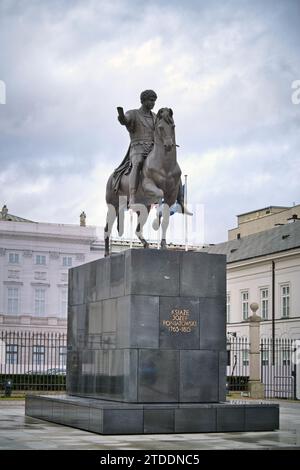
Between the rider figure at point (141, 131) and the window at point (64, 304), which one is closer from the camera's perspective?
the rider figure at point (141, 131)

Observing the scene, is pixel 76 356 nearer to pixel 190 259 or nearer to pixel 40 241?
pixel 190 259

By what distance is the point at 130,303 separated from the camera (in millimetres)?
15078

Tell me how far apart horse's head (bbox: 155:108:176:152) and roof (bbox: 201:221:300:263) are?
3360 centimetres

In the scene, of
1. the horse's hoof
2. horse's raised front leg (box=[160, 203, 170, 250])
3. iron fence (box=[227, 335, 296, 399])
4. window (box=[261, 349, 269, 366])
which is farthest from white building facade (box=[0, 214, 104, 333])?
horse's raised front leg (box=[160, 203, 170, 250])

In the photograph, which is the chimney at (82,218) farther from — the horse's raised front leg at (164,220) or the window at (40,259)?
the horse's raised front leg at (164,220)

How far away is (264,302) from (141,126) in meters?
37.2

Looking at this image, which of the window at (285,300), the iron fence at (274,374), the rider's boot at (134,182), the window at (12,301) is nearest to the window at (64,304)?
the window at (12,301)

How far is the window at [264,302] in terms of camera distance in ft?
172

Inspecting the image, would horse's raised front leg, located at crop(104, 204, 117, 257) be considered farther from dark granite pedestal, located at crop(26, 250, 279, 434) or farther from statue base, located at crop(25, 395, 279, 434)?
statue base, located at crop(25, 395, 279, 434)

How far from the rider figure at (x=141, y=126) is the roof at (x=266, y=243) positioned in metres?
32.7

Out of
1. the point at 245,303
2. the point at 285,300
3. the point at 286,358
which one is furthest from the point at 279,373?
the point at 245,303

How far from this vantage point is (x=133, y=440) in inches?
520

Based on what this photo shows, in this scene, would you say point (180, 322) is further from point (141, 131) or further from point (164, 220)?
point (141, 131)

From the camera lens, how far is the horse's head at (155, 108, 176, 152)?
15.8m
